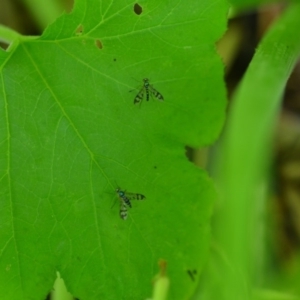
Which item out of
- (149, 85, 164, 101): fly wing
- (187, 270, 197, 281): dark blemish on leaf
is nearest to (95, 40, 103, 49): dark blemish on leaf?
(149, 85, 164, 101): fly wing

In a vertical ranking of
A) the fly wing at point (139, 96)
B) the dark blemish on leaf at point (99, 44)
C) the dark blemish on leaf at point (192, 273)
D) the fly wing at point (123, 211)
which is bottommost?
the dark blemish on leaf at point (192, 273)

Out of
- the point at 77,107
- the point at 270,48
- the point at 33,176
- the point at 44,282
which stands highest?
the point at 270,48

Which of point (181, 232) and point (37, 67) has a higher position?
point (37, 67)

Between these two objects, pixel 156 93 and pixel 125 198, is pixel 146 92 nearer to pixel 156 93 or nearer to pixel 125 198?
pixel 156 93

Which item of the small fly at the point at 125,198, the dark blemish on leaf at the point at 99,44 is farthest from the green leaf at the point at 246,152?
the dark blemish on leaf at the point at 99,44

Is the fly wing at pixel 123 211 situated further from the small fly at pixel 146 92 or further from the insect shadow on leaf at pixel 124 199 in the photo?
the small fly at pixel 146 92

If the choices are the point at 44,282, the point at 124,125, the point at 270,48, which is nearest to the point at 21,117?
the point at 124,125

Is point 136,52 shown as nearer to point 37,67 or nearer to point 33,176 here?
point 37,67
